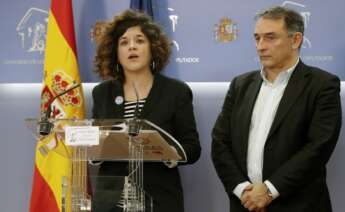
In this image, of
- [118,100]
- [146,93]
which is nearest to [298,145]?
[146,93]

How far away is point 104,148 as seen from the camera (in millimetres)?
2537

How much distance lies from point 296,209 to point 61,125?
132cm

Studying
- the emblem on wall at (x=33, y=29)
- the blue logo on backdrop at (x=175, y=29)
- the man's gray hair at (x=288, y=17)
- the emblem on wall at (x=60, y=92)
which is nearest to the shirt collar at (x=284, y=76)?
the man's gray hair at (x=288, y=17)

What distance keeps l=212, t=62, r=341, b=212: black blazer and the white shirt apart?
3cm

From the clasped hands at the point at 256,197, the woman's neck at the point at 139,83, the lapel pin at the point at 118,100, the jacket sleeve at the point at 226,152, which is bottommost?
the clasped hands at the point at 256,197

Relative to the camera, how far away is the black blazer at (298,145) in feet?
9.83

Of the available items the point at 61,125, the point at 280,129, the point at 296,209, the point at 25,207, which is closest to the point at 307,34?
the point at 280,129

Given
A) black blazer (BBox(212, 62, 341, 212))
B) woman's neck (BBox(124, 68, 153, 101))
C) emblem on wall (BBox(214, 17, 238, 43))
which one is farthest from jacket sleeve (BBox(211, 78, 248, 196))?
emblem on wall (BBox(214, 17, 238, 43))

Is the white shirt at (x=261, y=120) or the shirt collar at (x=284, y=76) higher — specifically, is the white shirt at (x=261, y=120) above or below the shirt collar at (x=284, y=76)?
below

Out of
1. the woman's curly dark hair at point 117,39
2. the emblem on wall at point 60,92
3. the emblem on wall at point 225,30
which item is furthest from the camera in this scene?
the emblem on wall at point 225,30

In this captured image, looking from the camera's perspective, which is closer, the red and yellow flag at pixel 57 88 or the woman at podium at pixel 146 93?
the woman at podium at pixel 146 93

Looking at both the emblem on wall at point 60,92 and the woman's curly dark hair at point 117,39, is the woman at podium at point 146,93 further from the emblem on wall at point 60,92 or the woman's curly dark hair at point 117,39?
→ the emblem on wall at point 60,92

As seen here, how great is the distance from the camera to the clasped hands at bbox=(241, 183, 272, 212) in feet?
9.90

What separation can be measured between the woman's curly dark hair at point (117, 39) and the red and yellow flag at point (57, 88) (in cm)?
35
